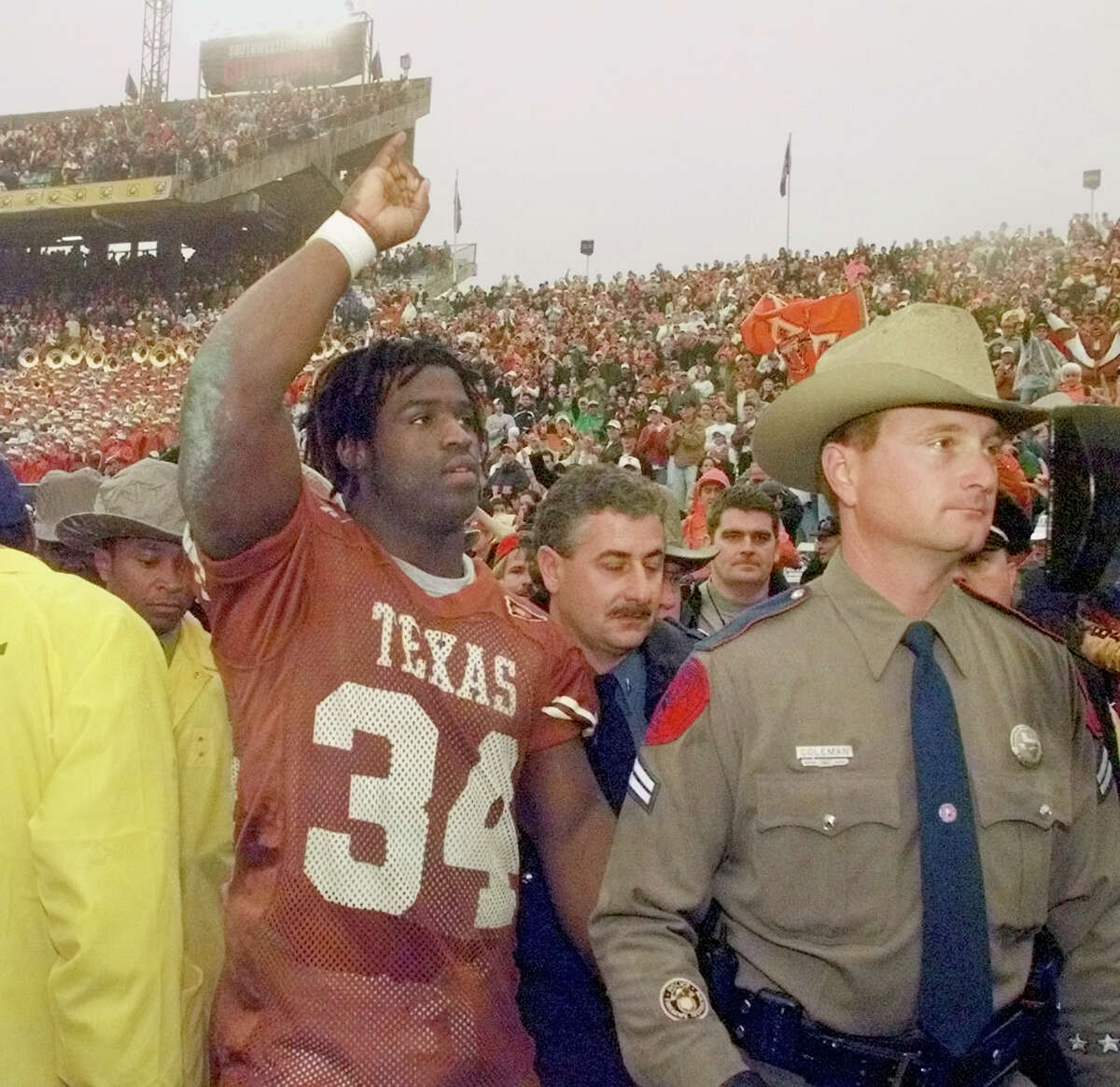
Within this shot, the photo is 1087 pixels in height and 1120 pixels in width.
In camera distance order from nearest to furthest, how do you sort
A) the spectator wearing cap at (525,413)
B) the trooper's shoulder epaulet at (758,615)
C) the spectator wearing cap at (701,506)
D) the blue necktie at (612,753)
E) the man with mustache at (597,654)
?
the trooper's shoulder epaulet at (758,615) → the man with mustache at (597,654) → the blue necktie at (612,753) → the spectator wearing cap at (701,506) → the spectator wearing cap at (525,413)

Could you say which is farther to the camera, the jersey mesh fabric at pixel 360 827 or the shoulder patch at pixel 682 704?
the shoulder patch at pixel 682 704

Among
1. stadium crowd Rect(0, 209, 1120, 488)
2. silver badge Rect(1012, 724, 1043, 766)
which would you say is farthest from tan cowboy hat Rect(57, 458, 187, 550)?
stadium crowd Rect(0, 209, 1120, 488)

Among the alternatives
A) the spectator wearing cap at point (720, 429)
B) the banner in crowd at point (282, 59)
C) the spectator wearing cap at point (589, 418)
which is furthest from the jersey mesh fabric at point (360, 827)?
the banner in crowd at point (282, 59)

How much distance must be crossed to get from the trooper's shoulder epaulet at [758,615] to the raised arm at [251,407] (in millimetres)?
712

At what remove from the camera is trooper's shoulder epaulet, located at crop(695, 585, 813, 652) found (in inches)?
76.8

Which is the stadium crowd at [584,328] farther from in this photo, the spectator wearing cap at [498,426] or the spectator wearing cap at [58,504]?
the spectator wearing cap at [58,504]

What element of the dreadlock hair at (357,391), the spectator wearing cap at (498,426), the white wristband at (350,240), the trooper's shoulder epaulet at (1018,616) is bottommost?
the spectator wearing cap at (498,426)

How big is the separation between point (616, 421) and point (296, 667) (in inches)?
528

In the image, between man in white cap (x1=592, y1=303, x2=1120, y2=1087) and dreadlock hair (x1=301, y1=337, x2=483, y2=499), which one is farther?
dreadlock hair (x1=301, y1=337, x2=483, y2=499)

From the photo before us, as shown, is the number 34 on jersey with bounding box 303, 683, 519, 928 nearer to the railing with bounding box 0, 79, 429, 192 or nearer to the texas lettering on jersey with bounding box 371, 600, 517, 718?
the texas lettering on jersey with bounding box 371, 600, 517, 718

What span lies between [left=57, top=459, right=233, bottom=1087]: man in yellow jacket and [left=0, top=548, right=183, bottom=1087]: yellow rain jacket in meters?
0.24

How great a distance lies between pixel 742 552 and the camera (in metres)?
5.13

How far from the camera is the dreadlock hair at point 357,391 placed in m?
2.11

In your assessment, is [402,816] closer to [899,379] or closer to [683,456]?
[899,379]
